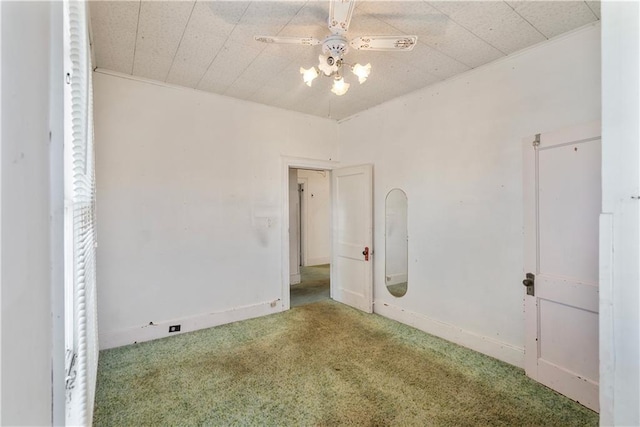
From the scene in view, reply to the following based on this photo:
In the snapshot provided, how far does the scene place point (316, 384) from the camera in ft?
7.61

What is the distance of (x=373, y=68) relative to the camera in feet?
9.14

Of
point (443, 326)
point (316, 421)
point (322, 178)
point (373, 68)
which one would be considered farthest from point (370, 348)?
point (322, 178)

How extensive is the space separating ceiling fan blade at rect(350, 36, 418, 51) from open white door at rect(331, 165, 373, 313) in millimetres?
2023

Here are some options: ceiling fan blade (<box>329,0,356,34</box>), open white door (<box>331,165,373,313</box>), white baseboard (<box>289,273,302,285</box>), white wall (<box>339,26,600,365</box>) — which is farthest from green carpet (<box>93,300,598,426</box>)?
ceiling fan blade (<box>329,0,356,34</box>)

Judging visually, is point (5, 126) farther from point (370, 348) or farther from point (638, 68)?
point (370, 348)

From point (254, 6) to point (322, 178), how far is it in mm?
5821

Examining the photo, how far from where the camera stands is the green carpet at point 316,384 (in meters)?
1.97

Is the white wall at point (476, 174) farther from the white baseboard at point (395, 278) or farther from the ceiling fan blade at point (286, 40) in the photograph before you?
the ceiling fan blade at point (286, 40)

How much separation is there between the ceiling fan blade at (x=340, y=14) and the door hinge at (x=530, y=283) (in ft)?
7.59

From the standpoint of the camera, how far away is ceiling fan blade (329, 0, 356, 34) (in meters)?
1.64

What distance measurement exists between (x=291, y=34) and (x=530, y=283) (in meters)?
2.68

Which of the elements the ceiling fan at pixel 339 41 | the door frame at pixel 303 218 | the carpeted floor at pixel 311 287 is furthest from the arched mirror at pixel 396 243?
the door frame at pixel 303 218

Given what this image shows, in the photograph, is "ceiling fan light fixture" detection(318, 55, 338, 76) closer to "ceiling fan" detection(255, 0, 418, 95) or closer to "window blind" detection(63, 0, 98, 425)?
"ceiling fan" detection(255, 0, 418, 95)

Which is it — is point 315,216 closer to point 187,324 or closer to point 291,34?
point 187,324
